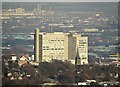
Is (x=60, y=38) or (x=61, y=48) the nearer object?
(x=61, y=48)

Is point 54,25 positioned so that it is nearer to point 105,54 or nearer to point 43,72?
point 105,54

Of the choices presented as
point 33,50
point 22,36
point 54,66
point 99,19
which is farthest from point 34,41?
point 99,19

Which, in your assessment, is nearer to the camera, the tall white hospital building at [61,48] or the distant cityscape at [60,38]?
the distant cityscape at [60,38]

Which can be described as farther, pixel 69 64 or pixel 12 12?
pixel 12 12

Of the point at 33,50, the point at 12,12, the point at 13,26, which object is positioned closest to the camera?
the point at 33,50

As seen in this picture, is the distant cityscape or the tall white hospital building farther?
the tall white hospital building
